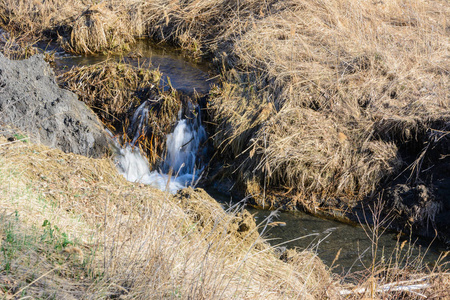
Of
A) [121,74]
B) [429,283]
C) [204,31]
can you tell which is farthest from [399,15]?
[429,283]

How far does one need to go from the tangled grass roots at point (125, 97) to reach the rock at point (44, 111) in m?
0.68

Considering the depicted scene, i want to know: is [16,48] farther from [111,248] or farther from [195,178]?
[111,248]

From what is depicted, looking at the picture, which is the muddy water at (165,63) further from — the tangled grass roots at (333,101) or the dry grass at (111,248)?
the dry grass at (111,248)

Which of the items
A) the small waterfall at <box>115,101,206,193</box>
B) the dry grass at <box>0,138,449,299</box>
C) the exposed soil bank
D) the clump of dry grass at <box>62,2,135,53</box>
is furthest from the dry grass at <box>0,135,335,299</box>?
the clump of dry grass at <box>62,2,135,53</box>

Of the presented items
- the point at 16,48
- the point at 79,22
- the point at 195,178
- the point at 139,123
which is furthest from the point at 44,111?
the point at 79,22

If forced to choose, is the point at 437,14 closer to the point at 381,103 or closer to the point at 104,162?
the point at 381,103

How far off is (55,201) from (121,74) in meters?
3.68

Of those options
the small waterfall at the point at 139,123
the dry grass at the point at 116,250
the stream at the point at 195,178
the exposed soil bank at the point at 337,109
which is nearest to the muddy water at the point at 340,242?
the stream at the point at 195,178

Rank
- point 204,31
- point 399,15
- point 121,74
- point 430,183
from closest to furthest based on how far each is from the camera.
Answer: point 430,183
point 121,74
point 399,15
point 204,31

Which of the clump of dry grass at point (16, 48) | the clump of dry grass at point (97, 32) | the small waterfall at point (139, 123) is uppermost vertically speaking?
the clump of dry grass at point (97, 32)

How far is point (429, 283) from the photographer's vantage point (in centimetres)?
350

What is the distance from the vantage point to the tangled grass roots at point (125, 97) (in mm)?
6395

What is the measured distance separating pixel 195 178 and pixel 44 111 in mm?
2150

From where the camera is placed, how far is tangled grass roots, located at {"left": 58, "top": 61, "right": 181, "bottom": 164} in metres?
6.39
